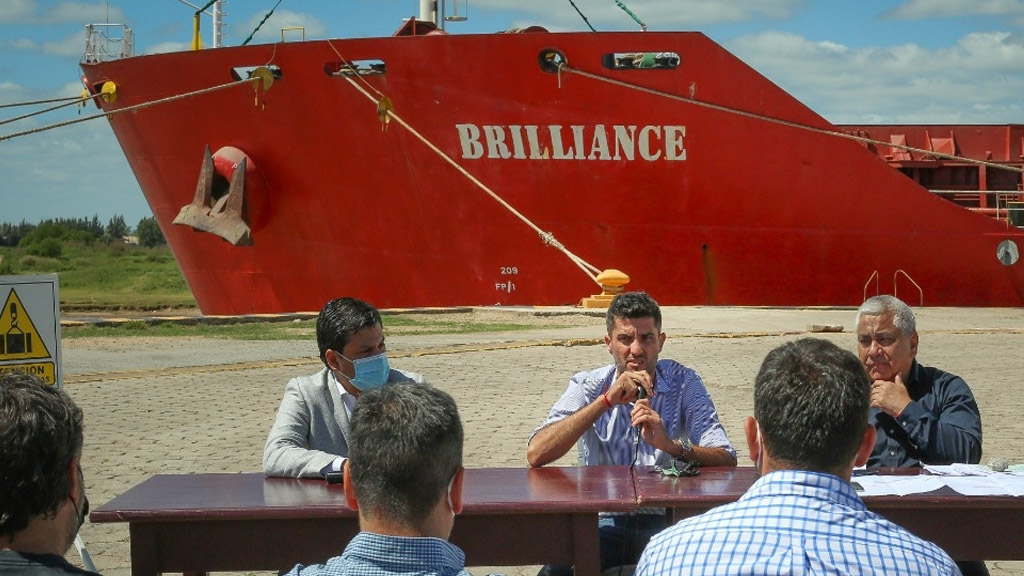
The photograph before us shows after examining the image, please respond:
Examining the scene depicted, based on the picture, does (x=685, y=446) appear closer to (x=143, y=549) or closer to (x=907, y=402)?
(x=907, y=402)

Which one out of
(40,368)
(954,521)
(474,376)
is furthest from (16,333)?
(474,376)

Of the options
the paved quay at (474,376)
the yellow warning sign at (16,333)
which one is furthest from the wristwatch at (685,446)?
the yellow warning sign at (16,333)

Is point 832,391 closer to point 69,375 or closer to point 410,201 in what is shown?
point 69,375

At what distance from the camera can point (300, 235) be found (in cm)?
1689

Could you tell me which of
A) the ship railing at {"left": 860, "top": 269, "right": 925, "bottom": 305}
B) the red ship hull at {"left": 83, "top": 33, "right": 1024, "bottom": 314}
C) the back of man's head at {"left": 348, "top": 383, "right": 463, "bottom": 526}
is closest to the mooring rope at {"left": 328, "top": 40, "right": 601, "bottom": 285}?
the red ship hull at {"left": 83, "top": 33, "right": 1024, "bottom": 314}

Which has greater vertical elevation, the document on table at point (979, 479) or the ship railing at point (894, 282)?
the ship railing at point (894, 282)

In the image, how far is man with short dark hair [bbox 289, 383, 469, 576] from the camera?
211 centimetres

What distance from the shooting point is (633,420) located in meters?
4.01

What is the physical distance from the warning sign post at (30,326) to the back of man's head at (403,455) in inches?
109

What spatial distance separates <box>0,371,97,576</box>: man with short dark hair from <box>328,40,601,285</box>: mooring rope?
12.1 m

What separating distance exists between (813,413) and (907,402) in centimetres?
192

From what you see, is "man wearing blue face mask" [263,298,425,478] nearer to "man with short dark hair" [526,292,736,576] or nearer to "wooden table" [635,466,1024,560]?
"man with short dark hair" [526,292,736,576]

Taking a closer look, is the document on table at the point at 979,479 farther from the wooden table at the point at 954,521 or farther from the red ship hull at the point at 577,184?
the red ship hull at the point at 577,184

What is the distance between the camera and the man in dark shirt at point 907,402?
13.1 ft
